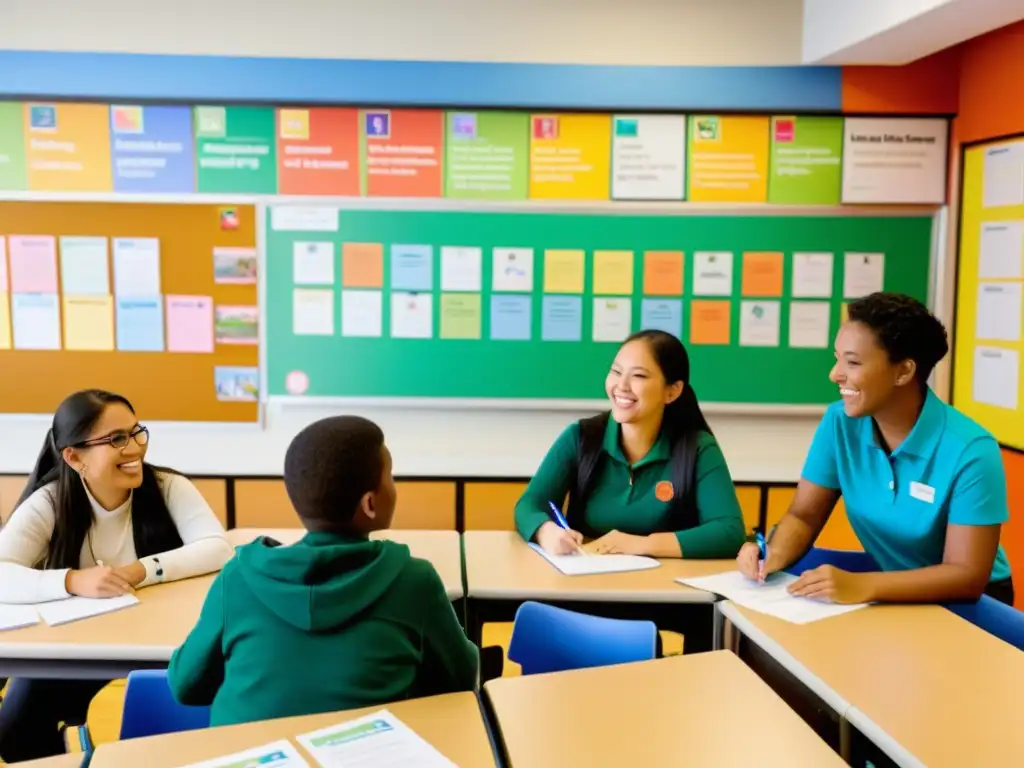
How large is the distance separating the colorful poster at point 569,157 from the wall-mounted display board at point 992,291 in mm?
1571

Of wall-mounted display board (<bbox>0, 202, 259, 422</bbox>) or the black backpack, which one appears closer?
the black backpack

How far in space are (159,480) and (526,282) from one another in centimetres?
191

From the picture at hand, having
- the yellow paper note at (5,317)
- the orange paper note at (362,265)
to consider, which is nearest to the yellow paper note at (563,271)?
the orange paper note at (362,265)

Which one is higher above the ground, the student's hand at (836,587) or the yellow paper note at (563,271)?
the yellow paper note at (563,271)

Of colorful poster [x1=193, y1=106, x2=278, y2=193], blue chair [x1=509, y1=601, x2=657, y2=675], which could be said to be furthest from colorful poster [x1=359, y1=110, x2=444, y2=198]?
blue chair [x1=509, y1=601, x2=657, y2=675]

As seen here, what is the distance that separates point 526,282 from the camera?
3873mm

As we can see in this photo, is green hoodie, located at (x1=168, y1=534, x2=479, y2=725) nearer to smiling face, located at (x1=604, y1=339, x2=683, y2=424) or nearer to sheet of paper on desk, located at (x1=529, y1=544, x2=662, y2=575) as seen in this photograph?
sheet of paper on desk, located at (x1=529, y1=544, x2=662, y2=575)

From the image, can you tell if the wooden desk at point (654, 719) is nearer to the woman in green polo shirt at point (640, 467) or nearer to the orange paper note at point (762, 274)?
the woman in green polo shirt at point (640, 467)

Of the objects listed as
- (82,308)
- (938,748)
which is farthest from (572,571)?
(82,308)

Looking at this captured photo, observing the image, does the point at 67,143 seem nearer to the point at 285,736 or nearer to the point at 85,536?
the point at 85,536

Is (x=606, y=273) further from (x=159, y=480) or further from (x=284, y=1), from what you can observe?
(x=159, y=480)

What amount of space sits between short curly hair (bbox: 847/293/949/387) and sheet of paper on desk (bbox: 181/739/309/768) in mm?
1719

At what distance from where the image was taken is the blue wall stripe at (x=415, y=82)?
366 cm

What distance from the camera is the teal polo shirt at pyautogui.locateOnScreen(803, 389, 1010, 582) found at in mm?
2115
